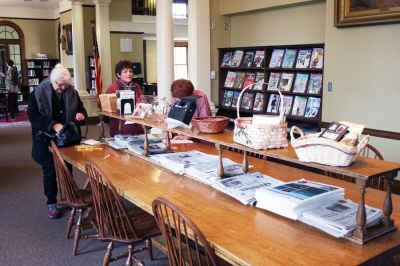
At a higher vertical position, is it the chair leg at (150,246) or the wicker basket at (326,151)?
the wicker basket at (326,151)

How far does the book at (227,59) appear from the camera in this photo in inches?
255

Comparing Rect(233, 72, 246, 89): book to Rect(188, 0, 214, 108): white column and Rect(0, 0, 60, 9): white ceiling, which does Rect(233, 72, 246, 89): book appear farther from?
Rect(0, 0, 60, 9): white ceiling

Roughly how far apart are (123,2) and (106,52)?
1.54 meters

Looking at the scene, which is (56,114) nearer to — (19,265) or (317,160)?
(19,265)

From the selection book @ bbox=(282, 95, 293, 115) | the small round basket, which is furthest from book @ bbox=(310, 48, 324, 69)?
the small round basket

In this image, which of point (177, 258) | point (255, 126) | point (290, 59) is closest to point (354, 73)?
point (290, 59)

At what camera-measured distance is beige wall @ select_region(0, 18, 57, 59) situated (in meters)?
13.7

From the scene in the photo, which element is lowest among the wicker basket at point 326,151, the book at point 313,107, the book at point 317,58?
the book at point 313,107

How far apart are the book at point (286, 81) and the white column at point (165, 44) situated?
1.50 meters

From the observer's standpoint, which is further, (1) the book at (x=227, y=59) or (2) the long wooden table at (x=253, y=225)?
(1) the book at (x=227, y=59)

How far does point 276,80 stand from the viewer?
5844mm

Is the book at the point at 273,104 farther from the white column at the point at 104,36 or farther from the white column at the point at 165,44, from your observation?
the white column at the point at 104,36

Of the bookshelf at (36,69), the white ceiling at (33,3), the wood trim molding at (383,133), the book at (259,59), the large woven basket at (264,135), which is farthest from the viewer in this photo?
the bookshelf at (36,69)

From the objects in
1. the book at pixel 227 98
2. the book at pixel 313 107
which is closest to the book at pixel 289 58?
the book at pixel 313 107
